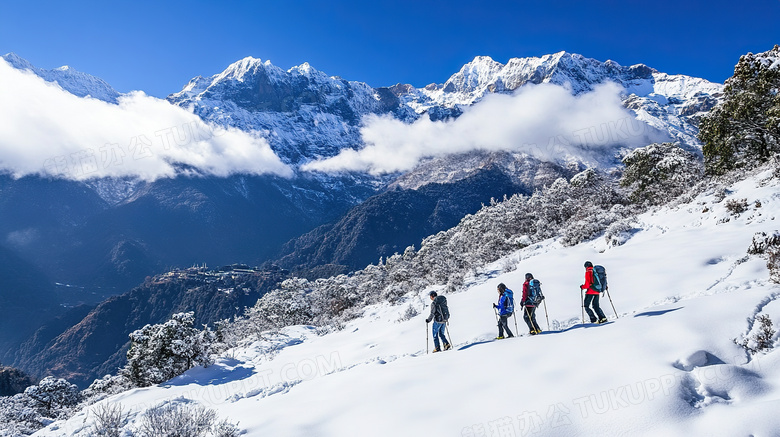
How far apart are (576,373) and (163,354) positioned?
16.1 meters

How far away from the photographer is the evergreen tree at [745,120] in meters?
20.7

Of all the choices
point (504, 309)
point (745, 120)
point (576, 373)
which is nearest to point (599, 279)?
point (504, 309)

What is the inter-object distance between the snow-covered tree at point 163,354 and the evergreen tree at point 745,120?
91.0ft

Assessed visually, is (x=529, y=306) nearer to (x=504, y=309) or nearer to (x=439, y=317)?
(x=504, y=309)

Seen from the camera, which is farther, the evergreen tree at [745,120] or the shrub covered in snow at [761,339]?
the evergreen tree at [745,120]

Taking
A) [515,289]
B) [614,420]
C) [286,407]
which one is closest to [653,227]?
[515,289]

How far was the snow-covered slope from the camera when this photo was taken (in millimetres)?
4852

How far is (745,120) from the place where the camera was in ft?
71.4

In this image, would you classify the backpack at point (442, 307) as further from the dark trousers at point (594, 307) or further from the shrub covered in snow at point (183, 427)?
the shrub covered in snow at point (183, 427)

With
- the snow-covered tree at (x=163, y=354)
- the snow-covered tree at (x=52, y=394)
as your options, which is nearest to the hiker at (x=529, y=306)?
the snow-covered tree at (x=163, y=354)

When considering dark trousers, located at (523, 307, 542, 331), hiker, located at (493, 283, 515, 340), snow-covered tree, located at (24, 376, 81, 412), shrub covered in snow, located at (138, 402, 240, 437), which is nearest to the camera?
shrub covered in snow, located at (138, 402, 240, 437)

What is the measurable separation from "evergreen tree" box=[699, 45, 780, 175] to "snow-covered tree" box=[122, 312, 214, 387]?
2772 centimetres

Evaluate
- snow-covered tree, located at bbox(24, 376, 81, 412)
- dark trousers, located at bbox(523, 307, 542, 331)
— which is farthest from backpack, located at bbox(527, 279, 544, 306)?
snow-covered tree, located at bbox(24, 376, 81, 412)

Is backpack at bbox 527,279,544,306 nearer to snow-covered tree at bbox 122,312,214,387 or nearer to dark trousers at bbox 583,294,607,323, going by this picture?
dark trousers at bbox 583,294,607,323
